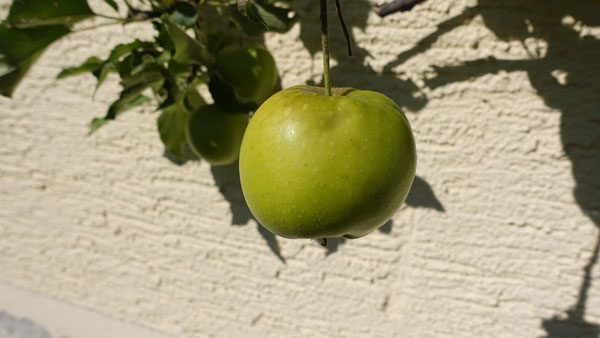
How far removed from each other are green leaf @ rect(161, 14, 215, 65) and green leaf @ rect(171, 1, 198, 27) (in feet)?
0.08

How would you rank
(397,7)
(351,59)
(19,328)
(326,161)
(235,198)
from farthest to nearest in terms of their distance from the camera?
(19,328) < (235,198) < (351,59) < (397,7) < (326,161)

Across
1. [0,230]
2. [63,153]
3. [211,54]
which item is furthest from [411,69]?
[0,230]

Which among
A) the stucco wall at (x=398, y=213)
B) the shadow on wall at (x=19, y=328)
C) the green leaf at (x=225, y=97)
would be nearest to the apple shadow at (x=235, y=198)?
the stucco wall at (x=398, y=213)

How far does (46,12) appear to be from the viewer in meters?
0.51

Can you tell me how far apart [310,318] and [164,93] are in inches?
20.6

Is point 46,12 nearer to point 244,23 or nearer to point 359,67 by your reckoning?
point 244,23

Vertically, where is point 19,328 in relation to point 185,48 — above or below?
below

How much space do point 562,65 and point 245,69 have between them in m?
0.40

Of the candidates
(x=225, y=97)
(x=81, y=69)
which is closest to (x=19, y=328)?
(x=81, y=69)

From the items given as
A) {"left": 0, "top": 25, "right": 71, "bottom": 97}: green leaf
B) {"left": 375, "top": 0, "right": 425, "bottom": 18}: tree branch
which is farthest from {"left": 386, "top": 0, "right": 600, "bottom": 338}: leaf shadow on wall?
{"left": 0, "top": 25, "right": 71, "bottom": 97}: green leaf

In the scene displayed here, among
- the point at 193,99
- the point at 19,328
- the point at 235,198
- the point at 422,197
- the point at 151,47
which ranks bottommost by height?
the point at 19,328

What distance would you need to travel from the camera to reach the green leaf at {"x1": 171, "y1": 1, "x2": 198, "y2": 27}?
51 cm

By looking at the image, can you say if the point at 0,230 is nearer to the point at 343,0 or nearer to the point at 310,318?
the point at 310,318

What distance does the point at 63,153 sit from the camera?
898mm
